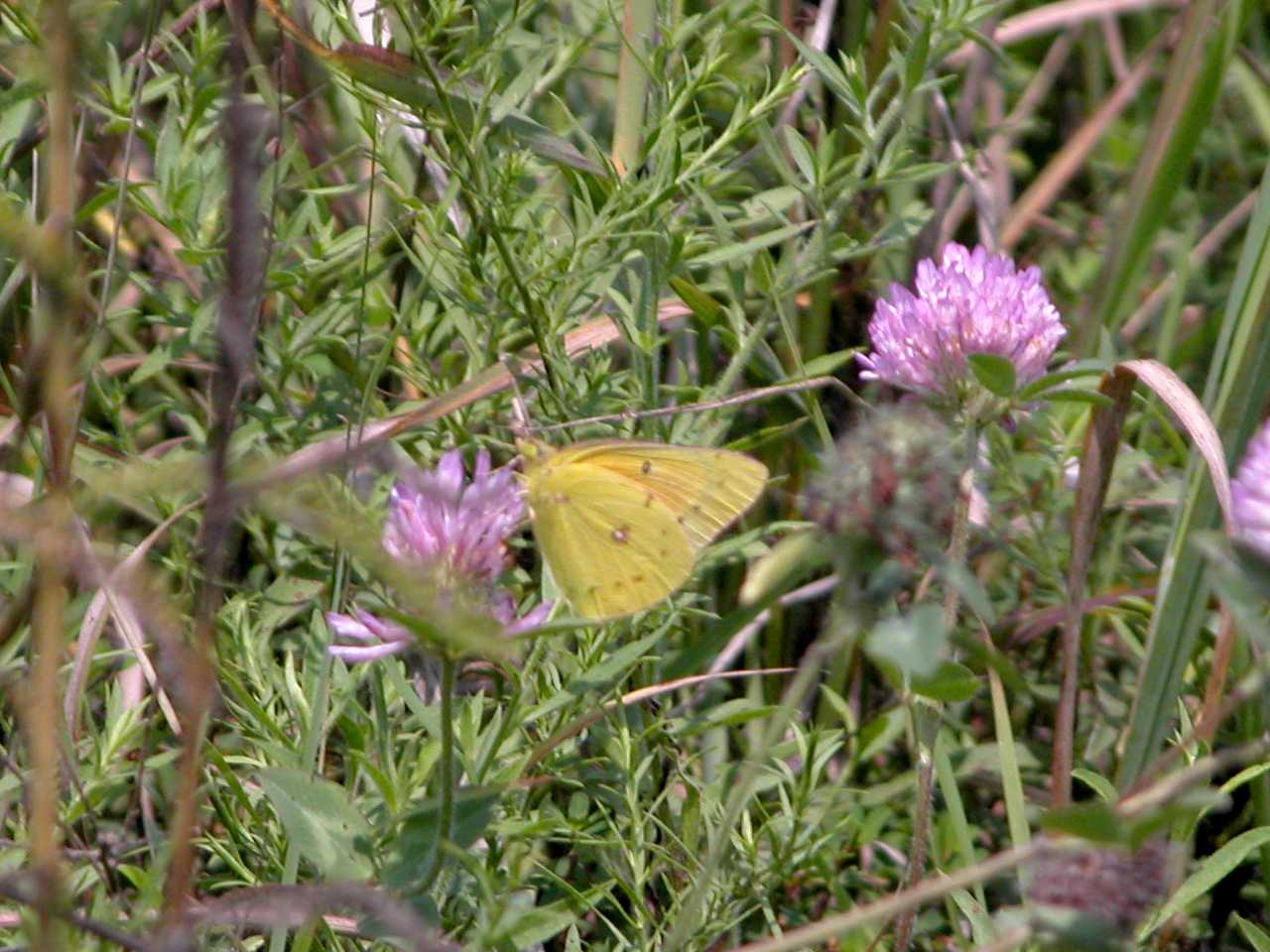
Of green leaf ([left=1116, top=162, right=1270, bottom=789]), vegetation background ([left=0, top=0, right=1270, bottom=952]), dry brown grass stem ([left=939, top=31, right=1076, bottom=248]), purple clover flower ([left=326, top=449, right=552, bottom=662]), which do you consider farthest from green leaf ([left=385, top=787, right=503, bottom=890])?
dry brown grass stem ([left=939, top=31, right=1076, bottom=248])

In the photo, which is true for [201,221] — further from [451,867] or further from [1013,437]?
[1013,437]

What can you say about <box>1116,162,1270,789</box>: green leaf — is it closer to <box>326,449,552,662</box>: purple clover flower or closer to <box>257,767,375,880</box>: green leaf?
<box>326,449,552,662</box>: purple clover flower

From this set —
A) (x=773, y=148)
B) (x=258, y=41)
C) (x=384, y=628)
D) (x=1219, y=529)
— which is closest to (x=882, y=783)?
(x=1219, y=529)

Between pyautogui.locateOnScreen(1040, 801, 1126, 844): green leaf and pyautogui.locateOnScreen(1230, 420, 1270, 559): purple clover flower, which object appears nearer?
pyautogui.locateOnScreen(1040, 801, 1126, 844): green leaf

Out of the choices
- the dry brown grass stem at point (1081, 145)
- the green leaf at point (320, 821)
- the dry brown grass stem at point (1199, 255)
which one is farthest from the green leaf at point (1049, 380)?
the dry brown grass stem at point (1081, 145)

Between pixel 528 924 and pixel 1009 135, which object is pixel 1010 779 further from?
pixel 1009 135

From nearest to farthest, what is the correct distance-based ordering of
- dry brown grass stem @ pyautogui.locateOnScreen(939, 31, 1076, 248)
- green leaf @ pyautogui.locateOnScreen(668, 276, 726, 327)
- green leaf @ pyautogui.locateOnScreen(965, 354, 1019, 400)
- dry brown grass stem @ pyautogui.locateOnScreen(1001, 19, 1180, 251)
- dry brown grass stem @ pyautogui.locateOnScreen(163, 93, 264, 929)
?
dry brown grass stem @ pyautogui.locateOnScreen(163, 93, 264, 929) < green leaf @ pyautogui.locateOnScreen(965, 354, 1019, 400) < green leaf @ pyautogui.locateOnScreen(668, 276, 726, 327) < dry brown grass stem @ pyautogui.locateOnScreen(939, 31, 1076, 248) < dry brown grass stem @ pyautogui.locateOnScreen(1001, 19, 1180, 251)
